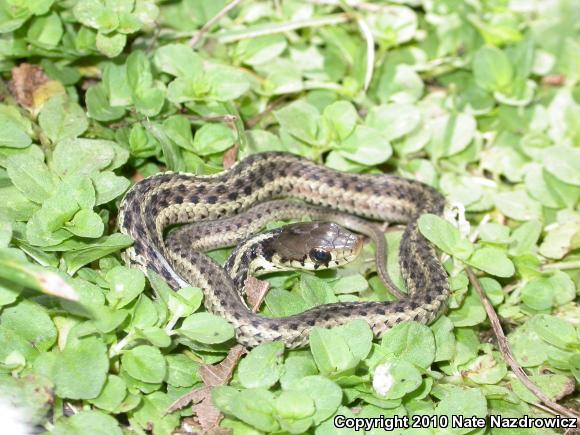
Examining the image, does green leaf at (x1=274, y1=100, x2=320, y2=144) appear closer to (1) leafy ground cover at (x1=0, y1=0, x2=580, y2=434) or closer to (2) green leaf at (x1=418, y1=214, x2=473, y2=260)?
(1) leafy ground cover at (x1=0, y1=0, x2=580, y2=434)

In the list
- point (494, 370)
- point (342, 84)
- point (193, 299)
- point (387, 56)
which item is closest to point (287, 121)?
point (342, 84)

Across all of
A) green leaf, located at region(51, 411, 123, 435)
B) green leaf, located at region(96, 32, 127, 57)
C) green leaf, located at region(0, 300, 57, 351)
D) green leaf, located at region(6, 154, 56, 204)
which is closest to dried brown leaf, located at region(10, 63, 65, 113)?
green leaf, located at region(96, 32, 127, 57)

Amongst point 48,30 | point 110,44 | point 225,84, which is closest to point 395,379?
point 225,84

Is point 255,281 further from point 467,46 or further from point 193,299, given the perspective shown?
point 467,46

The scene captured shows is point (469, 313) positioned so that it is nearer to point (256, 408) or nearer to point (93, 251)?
point (256, 408)

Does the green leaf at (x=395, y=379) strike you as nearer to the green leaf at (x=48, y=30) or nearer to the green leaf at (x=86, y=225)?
the green leaf at (x=86, y=225)

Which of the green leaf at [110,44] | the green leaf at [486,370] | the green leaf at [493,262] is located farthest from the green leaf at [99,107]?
the green leaf at [486,370]

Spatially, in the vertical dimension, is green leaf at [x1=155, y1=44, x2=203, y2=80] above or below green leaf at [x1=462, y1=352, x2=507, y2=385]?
above
